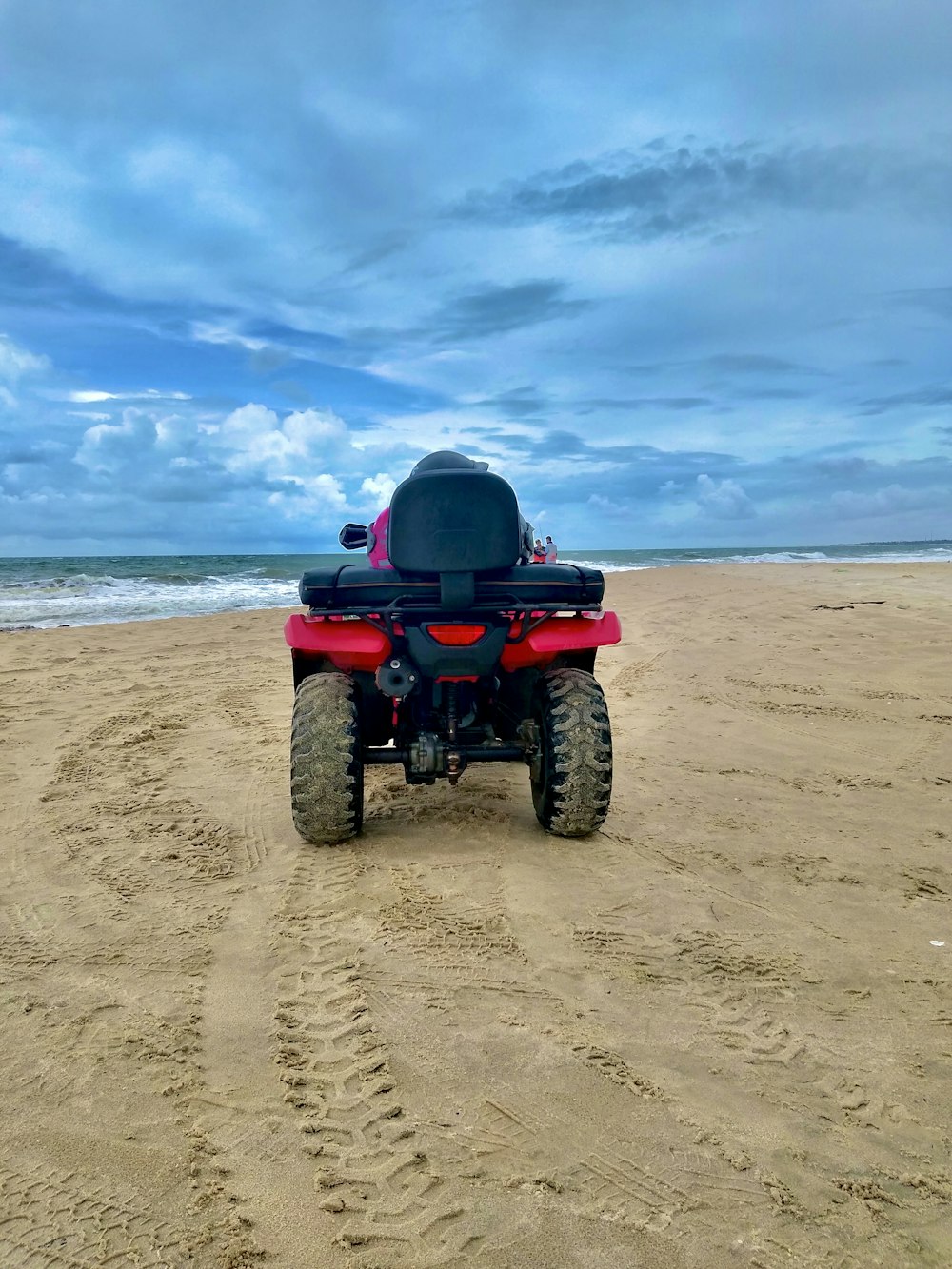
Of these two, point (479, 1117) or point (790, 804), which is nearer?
point (479, 1117)

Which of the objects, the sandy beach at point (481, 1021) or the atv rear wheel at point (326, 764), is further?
the atv rear wheel at point (326, 764)

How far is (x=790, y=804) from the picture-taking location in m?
4.20

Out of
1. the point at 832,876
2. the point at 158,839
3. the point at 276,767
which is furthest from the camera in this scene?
the point at 276,767

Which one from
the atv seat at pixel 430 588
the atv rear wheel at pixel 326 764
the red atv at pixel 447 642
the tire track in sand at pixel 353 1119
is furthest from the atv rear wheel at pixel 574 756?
the tire track in sand at pixel 353 1119

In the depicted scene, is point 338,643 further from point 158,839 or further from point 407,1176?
point 407,1176

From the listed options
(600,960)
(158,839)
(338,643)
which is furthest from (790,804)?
(158,839)

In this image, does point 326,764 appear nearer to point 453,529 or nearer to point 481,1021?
point 453,529

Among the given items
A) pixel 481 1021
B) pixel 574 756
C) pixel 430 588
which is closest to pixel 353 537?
pixel 430 588

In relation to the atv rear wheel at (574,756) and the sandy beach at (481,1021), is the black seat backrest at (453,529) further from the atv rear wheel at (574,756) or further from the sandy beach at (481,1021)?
the sandy beach at (481,1021)

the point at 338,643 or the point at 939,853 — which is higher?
the point at 338,643

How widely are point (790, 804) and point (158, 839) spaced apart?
3.34 metres

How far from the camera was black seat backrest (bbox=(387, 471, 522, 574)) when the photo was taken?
3.29m

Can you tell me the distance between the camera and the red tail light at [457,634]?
11.0 ft

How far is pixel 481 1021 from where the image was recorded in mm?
2230
